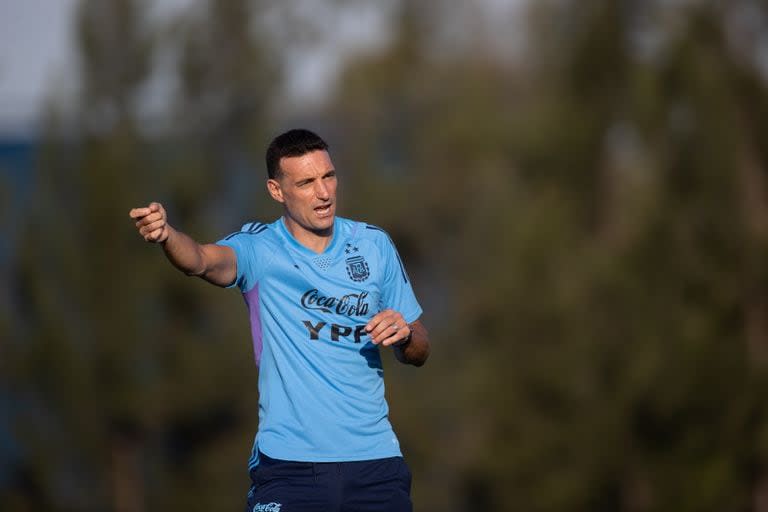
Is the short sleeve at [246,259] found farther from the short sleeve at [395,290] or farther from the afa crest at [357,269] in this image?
the short sleeve at [395,290]

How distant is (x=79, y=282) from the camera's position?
26781 millimetres

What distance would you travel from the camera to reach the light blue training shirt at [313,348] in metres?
5.61

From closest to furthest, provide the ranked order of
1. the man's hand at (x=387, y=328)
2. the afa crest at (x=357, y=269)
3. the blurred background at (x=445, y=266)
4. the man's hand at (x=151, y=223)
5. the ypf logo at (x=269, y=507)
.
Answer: the man's hand at (x=151, y=223) < the man's hand at (x=387, y=328) < the ypf logo at (x=269, y=507) < the afa crest at (x=357, y=269) < the blurred background at (x=445, y=266)

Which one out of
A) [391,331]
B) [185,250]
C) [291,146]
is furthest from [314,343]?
[291,146]

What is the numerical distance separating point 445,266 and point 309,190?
25768mm

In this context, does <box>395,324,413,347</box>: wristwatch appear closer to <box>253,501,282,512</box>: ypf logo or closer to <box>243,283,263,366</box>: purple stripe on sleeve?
<box>243,283,263,366</box>: purple stripe on sleeve

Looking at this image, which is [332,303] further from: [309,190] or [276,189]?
[276,189]

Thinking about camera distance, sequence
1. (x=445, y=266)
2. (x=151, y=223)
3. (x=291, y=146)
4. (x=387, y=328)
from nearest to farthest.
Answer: (x=151, y=223)
(x=387, y=328)
(x=291, y=146)
(x=445, y=266)

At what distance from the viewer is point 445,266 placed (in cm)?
3152

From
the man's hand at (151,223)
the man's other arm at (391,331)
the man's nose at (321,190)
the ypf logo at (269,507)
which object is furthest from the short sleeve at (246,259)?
the ypf logo at (269,507)

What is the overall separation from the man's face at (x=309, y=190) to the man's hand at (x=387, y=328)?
0.59m

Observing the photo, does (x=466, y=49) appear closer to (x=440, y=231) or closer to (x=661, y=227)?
(x=440, y=231)

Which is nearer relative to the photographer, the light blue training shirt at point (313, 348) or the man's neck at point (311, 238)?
the light blue training shirt at point (313, 348)

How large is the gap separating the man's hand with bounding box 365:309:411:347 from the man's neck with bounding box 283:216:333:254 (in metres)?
0.56
